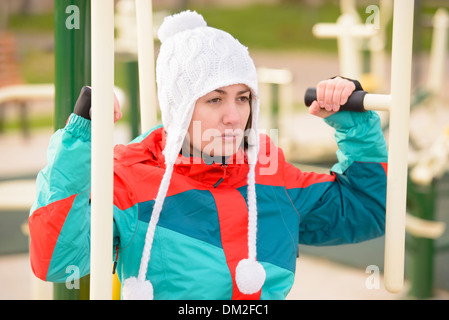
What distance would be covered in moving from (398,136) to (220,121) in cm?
39

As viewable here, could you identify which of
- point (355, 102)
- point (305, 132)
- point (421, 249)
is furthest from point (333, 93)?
point (305, 132)

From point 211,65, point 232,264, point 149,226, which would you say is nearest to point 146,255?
A: point 149,226

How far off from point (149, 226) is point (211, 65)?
38cm

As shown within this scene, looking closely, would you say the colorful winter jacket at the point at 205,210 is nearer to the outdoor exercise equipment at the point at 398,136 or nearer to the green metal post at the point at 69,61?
the outdoor exercise equipment at the point at 398,136

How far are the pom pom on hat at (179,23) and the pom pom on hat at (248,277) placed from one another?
54 centimetres

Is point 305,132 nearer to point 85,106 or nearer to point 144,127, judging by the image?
point 144,127

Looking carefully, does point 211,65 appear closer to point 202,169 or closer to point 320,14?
point 202,169

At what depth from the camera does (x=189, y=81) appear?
167 cm

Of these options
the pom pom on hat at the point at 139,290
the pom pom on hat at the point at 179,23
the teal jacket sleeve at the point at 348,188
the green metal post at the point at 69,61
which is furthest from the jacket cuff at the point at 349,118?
the green metal post at the point at 69,61

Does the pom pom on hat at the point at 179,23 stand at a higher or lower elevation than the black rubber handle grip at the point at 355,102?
higher

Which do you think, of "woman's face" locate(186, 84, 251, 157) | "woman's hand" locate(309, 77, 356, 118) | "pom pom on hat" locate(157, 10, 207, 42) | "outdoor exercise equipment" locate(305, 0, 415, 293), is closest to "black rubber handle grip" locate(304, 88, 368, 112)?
"woman's hand" locate(309, 77, 356, 118)

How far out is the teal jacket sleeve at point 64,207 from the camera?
1438 mm
